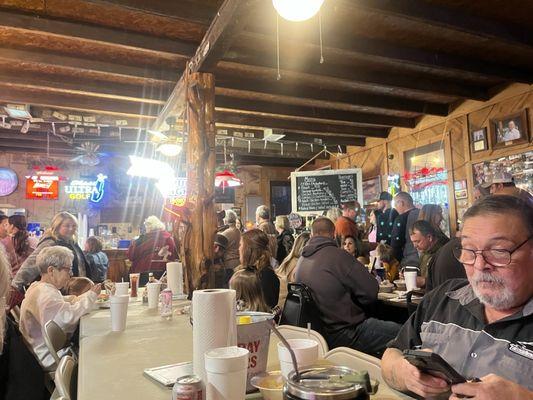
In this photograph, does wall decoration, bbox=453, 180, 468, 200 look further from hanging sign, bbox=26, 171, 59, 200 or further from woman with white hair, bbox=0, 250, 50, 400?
hanging sign, bbox=26, 171, 59, 200

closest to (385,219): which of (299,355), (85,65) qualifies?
(85,65)

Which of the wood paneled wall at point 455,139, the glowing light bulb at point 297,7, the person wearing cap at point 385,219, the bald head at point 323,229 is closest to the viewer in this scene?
A: the glowing light bulb at point 297,7

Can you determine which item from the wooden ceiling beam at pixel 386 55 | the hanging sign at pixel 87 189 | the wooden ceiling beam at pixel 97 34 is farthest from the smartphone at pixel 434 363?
the hanging sign at pixel 87 189

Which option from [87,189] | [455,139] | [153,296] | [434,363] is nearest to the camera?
[434,363]

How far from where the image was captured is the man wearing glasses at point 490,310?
1284mm

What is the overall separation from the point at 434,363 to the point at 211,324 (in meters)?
0.63

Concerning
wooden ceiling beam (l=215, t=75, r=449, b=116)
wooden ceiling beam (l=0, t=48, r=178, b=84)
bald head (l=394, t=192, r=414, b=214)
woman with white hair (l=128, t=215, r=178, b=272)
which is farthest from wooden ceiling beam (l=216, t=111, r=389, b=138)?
bald head (l=394, t=192, r=414, b=214)

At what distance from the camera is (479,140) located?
5941 millimetres

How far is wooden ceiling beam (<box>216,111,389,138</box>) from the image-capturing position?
633 cm

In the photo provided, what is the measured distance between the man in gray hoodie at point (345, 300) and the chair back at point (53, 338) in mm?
1797

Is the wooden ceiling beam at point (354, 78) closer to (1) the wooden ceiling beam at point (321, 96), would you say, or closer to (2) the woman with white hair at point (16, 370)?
(1) the wooden ceiling beam at point (321, 96)

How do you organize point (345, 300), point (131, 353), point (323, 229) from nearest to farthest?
point (131, 353) < point (345, 300) < point (323, 229)

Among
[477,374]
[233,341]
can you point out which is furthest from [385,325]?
[233,341]

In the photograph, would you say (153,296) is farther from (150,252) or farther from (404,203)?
(404,203)
